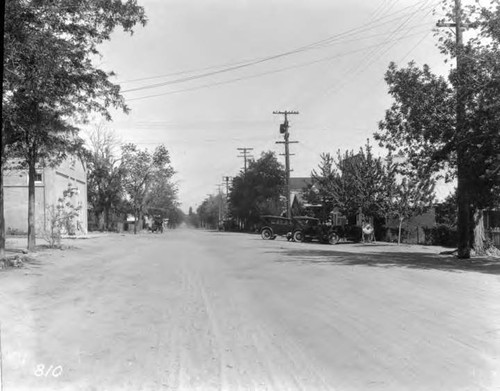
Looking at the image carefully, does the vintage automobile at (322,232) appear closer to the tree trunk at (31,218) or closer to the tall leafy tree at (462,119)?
the tall leafy tree at (462,119)

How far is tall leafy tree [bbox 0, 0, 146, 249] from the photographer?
13.4m

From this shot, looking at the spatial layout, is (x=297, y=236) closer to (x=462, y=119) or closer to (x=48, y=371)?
(x=462, y=119)

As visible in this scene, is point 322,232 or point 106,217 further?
point 106,217

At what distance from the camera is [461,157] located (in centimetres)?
2125

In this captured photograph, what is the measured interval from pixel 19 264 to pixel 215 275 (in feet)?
17.6

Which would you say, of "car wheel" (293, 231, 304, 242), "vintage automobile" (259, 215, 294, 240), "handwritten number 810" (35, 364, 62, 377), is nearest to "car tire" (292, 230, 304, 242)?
"car wheel" (293, 231, 304, 242)

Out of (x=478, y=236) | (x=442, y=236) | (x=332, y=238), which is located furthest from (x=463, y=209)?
(x=332, y=238)

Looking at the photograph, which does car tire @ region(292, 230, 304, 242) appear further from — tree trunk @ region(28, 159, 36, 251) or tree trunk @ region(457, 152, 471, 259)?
tree trunk @ region(28, 159, 36, 251)

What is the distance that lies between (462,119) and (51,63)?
13.1 meters

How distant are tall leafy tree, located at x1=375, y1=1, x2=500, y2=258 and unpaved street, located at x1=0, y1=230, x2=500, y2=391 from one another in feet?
20.5

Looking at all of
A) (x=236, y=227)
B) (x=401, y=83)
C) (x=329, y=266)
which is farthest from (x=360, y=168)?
(x=236, y=227)

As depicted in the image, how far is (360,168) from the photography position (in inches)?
1603

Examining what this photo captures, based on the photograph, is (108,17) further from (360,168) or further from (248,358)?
(360,168)

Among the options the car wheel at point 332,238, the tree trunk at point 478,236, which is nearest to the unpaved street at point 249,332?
the tree trunk at point 478,236
